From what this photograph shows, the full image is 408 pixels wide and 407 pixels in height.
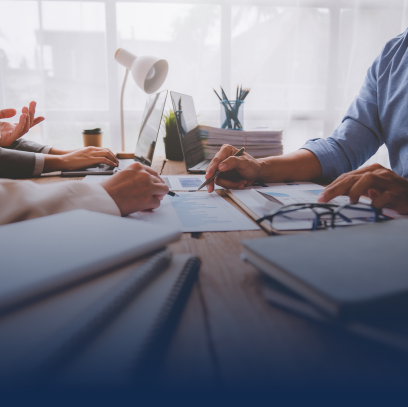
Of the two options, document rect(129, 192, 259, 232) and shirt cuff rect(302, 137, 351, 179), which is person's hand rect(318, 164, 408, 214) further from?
shirt cuff rect(302, 137, 351, 179)

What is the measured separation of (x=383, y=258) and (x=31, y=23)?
9.46 feet

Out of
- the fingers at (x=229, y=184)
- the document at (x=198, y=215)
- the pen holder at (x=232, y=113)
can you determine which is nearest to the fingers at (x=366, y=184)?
the document at (x=198, y=215)

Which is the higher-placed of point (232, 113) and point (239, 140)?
point (232, 113)

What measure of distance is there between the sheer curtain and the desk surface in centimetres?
240

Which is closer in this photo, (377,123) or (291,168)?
(291,168)

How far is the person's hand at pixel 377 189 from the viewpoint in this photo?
564mm

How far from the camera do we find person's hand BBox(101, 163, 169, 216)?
60cm

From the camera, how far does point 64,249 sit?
313 millimetres

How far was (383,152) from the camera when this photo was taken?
9.84 feet

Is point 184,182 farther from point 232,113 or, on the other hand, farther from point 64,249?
point 64,249

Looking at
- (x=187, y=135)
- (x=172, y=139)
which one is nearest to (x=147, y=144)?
(x=187, y=135)

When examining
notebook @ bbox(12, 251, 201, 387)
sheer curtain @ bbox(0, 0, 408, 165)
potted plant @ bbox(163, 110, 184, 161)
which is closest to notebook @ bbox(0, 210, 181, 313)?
notebook @ bbox(12, 251, 201, 387)

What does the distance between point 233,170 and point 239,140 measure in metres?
0.36

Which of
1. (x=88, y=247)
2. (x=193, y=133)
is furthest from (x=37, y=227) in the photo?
(x=193, y=133)
